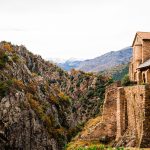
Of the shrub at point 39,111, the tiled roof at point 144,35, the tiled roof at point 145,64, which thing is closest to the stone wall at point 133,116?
the tiled roof at point 145,64

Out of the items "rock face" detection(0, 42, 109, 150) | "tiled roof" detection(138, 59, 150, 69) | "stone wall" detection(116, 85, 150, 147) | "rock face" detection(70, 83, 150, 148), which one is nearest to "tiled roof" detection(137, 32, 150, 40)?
"tiled roof" detection(138, 59, 150, 69)

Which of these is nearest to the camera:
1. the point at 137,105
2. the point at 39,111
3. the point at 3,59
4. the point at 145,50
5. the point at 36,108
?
the point at 137,105

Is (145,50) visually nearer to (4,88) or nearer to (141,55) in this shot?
(141,55)

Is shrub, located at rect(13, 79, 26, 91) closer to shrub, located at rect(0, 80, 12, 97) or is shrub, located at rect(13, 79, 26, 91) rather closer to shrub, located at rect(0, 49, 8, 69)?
shrub, located at rect(0, 80, 12, 97)

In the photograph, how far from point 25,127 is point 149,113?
99.6 m

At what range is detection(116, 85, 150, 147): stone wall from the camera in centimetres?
4206

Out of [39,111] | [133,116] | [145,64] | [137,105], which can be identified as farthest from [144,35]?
[39,111]

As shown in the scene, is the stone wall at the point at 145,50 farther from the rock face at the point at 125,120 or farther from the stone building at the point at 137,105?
the rock face at the point at 125,120

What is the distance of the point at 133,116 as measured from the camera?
Result: 45438 millimetres

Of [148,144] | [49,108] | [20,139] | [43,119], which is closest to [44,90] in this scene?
[49,108]

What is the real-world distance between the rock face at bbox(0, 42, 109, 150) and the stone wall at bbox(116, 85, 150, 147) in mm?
88127

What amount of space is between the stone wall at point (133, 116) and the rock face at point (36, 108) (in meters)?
88.1

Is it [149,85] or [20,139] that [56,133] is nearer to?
[20,139]

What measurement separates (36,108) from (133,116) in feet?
349
